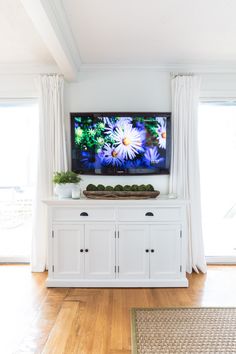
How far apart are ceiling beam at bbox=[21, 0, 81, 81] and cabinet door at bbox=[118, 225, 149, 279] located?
1.87 meters

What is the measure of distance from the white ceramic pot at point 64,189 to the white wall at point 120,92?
0.75 m

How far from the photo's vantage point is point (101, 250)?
3.16 meters

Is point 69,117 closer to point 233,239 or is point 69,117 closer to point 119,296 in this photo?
point 119,296

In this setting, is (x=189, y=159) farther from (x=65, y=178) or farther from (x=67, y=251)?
(x=67, y=251)

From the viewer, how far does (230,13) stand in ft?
8.18

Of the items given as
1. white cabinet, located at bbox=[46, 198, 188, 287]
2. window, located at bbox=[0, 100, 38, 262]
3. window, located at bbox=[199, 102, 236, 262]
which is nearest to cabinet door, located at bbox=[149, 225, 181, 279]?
white cabinet, located at bbox=[46, 198, 188, 287]

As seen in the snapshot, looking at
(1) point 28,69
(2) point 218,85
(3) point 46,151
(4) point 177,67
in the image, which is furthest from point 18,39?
(2) point 218,85

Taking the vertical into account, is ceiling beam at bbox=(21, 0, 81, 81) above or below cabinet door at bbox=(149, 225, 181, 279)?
above

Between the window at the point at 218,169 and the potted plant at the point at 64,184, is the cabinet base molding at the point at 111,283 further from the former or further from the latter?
the window at the point at 218,169

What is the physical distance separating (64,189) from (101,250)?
2.66 feet

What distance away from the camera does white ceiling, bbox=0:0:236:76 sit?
2330 millimetres

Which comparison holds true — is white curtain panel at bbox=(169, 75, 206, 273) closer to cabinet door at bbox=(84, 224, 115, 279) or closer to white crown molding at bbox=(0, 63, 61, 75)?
cabinet door at bbox=(84, 224, 115, 279)

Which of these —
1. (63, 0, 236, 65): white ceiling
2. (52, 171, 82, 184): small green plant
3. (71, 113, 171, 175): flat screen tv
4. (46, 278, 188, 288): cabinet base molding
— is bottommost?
(46, 278, 188, 288): cabinet base molding

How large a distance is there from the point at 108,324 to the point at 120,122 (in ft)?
7.39
